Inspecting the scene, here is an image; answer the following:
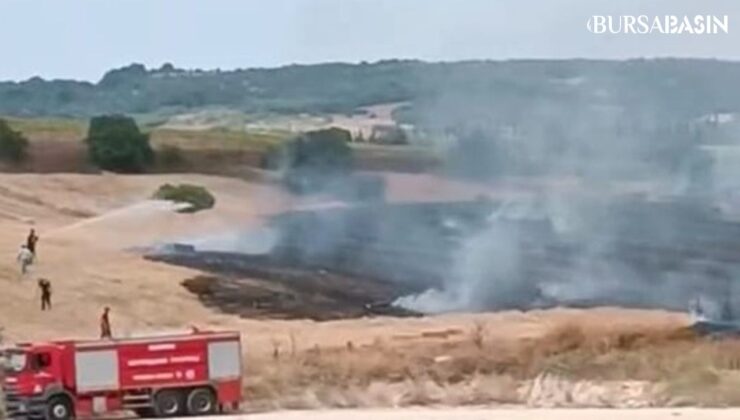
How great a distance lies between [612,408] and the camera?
2933cm

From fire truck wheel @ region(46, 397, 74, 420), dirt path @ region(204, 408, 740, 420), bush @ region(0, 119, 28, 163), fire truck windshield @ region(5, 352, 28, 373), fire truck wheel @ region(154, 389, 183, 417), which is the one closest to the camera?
fire truck wheel @ region(46, 397, 74, 420)

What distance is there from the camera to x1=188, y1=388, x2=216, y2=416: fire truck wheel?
28.7 meters

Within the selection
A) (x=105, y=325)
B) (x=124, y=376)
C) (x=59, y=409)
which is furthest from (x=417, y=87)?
(x=59, y=409)

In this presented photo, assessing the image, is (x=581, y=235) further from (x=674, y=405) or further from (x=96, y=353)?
(x=96, y=353)

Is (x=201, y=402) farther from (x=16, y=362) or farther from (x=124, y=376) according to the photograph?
(x=16, y=362)

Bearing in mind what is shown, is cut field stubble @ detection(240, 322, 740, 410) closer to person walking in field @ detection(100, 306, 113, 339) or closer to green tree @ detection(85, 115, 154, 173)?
person walking in field @ detection(100, 306, 113, 339)

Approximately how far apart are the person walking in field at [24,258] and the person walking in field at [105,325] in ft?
3.26

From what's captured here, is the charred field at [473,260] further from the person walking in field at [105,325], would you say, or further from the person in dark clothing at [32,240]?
the person in dark clothing at [32,240]

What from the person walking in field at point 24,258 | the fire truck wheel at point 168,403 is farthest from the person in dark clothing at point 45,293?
the fire truck wheel at point 168,403

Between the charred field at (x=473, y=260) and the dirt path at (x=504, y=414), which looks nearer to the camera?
the dirt path at (x=504, y=414)

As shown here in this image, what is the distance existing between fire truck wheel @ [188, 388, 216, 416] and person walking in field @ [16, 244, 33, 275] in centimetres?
232

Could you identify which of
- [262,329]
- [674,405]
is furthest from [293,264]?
[674,405]

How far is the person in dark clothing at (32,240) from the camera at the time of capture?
28891 millimetres

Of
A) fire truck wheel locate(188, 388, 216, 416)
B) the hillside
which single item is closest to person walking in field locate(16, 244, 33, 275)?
the hillside
